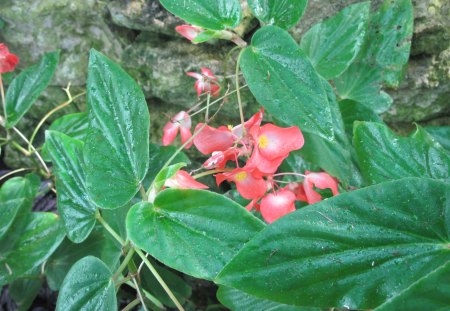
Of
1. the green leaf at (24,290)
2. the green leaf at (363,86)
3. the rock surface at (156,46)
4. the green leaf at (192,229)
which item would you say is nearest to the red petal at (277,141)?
the green leaf at (192,229)

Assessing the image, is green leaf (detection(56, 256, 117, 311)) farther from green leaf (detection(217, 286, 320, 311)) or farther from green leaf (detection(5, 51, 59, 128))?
green leaf (detection(5, 51, 59, 128))

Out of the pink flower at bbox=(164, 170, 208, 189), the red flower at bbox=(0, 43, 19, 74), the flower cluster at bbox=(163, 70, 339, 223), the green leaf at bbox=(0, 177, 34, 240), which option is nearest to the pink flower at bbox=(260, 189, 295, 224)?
the flower cluster at bbox=(163, 70, 339, 223)

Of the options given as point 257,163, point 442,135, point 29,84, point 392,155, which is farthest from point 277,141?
point 29,84

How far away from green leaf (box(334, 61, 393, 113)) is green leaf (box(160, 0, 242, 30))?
31cm

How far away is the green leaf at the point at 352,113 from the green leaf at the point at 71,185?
397 mm

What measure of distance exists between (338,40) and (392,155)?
237mm

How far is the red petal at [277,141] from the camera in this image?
1.75 ft

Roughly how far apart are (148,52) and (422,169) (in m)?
0.64

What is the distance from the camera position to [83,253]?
879 mm

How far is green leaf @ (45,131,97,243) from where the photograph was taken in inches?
25.4

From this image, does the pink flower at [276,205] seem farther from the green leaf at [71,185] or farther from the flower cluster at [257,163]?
the green leaf at [71,185]

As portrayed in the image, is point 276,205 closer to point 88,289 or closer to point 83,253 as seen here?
point 88,289

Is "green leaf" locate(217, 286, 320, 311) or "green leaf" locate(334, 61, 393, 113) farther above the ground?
"green leaf" locate(334, 61, 393, 113)

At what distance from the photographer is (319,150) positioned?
641 millimetres
